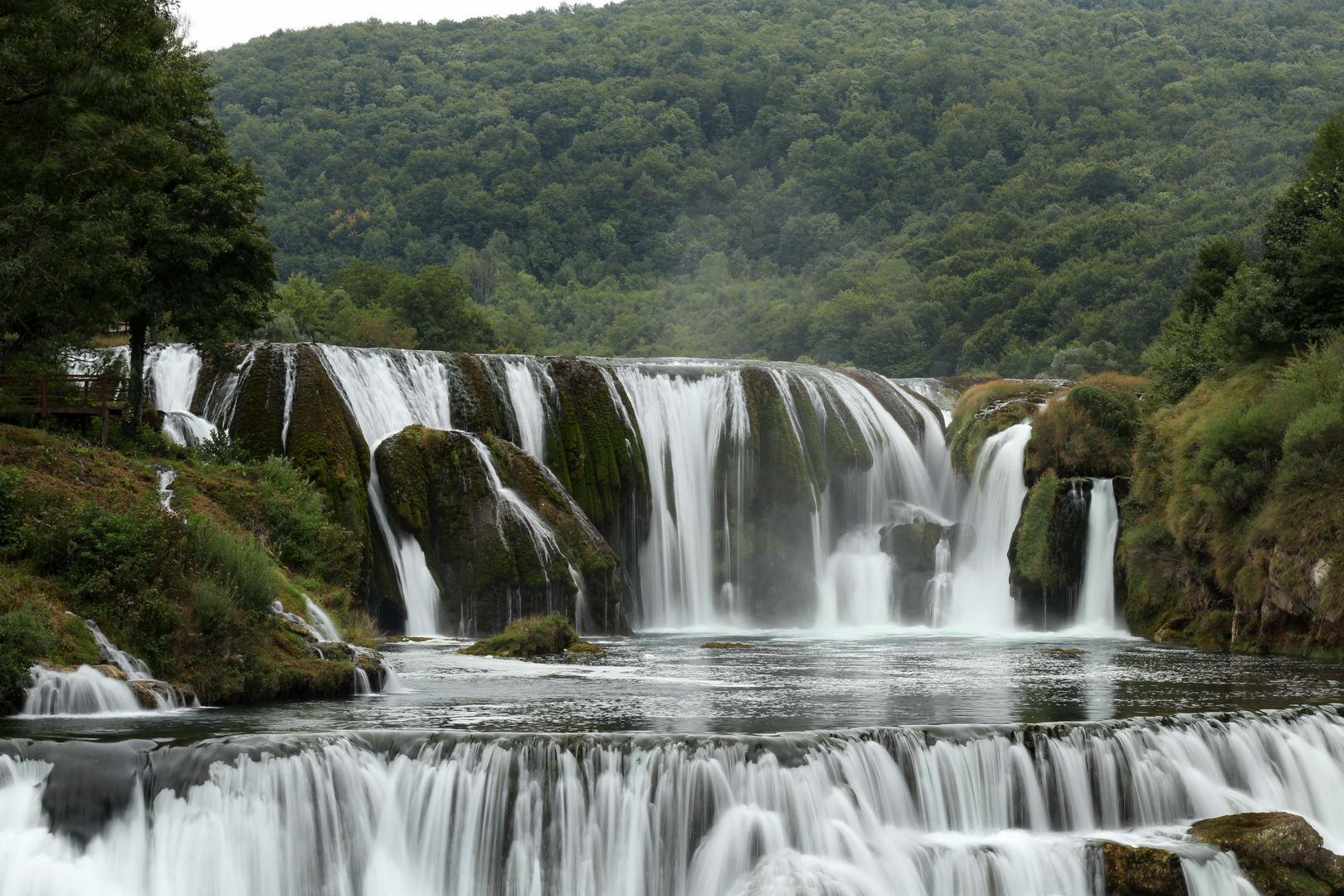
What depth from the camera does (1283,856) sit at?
13602mm

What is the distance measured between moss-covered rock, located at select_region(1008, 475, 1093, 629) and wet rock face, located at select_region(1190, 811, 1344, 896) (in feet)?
70.7

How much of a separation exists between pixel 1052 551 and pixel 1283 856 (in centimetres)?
2257

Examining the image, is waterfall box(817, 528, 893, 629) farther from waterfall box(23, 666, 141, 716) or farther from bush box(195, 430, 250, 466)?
waterfall box(23, 666, 141, 716)

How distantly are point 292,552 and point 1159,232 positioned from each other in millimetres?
82055

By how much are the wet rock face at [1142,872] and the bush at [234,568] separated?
42.0 feet

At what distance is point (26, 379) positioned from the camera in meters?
27.3

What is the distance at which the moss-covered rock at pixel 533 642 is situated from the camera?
27047mm

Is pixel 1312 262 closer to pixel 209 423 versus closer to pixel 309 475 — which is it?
pixel 309 475

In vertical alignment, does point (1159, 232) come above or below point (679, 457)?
above

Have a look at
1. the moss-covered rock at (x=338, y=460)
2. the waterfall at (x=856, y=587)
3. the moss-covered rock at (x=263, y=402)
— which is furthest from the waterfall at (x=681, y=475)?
the moss-covered rock at (x=263, y=402)

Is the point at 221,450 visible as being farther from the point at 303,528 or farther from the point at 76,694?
the point at 76,694

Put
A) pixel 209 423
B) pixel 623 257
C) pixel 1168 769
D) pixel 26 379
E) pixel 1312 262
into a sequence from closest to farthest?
pixel 1168 769, pixel 26 379, pixel 1312 262, pixel 209 423, pixel 623 257

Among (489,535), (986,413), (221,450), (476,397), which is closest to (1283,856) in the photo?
(489,535)

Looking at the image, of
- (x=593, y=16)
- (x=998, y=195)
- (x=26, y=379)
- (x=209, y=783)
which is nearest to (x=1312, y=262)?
(x=209, y=783)
